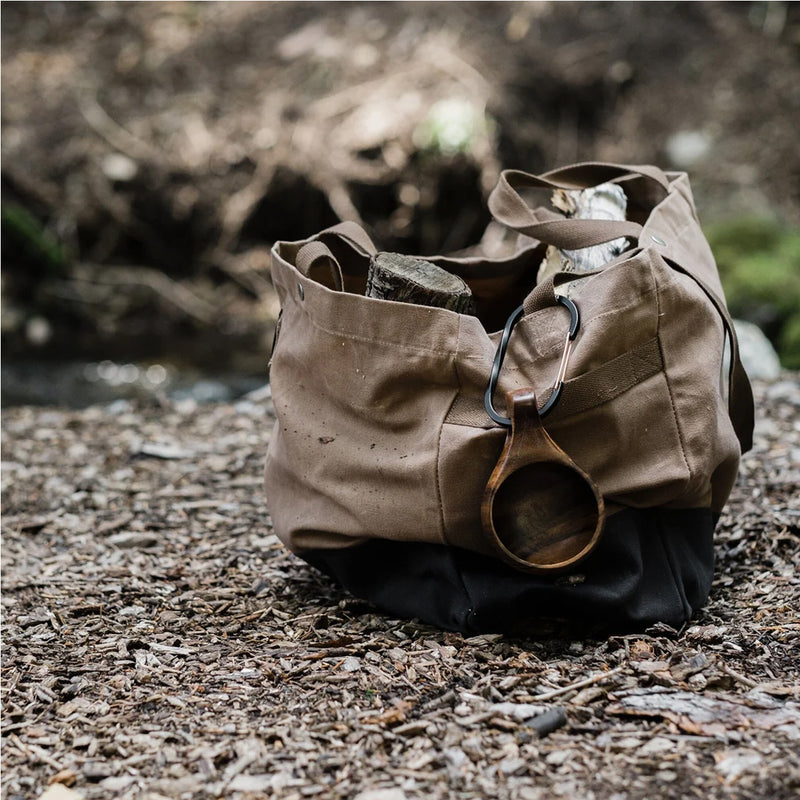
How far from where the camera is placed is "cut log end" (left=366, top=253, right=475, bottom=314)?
2131mm

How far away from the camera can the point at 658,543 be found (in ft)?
6.74

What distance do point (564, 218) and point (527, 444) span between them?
0.75 m

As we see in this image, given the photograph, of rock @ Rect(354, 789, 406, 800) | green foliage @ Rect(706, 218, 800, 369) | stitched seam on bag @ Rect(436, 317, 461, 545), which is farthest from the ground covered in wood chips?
green foliage @ Rect(706, 218, 800, 369)

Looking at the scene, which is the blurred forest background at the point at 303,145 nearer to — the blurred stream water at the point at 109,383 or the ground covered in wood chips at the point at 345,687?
the blurred stream water at the point at 109,383

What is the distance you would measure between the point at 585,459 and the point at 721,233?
553 centimetres

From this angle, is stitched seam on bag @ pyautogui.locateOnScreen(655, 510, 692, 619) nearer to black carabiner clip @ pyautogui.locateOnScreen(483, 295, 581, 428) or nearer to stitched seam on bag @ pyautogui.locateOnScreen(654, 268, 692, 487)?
stitched seam on bag @ pyautogui.locateOnScreen(654, 268, 692, 487)

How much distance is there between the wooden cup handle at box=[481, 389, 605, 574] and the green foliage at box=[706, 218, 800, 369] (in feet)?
13.8

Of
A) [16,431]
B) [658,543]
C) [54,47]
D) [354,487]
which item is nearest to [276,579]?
[354,487]

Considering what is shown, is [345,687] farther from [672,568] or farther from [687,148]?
[687,148]

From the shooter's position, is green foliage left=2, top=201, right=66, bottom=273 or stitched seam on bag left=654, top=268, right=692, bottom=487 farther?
green foliage left=2, top=201, right=66, bottom=273

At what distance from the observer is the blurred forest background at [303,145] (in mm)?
6941

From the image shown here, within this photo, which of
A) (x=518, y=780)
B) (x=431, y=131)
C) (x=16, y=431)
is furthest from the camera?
(x=431, y=131)

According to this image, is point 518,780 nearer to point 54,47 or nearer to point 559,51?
point 559,51

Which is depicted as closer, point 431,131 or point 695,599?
point 695,599
